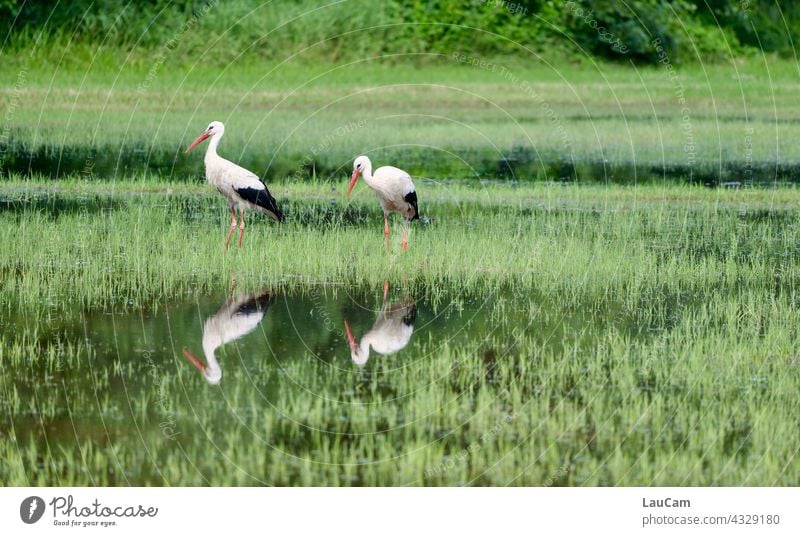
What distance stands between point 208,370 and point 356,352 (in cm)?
99

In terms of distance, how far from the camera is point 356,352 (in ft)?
27.1

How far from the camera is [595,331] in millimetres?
Result: 8711

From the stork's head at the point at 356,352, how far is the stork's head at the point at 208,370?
86cm

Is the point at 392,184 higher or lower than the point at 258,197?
higher

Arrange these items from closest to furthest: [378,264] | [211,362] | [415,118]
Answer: [211,362] → [378,264] → [415,118]

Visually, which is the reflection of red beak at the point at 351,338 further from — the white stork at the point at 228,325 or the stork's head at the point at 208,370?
the stork's head at the point at 208,370

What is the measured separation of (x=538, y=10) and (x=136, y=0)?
718 cm

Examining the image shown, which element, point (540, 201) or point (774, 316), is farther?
point (540, 201)

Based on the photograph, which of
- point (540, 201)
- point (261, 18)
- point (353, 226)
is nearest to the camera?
point (353, 226)

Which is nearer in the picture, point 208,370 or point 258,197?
point 208,370

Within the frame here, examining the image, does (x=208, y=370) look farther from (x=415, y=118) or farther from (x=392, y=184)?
(x=415, y=118)

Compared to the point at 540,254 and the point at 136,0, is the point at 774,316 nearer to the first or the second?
the point at 540,254

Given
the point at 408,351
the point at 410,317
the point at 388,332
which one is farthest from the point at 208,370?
the point at 410,317

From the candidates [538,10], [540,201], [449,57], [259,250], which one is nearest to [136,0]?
[449,57]
